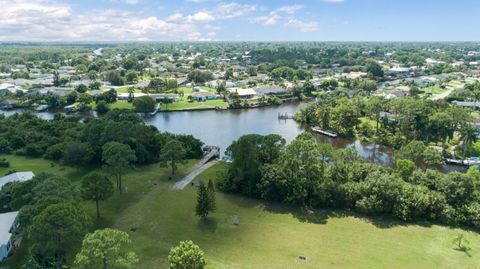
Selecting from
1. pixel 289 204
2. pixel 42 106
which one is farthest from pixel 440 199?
pixel 42 106

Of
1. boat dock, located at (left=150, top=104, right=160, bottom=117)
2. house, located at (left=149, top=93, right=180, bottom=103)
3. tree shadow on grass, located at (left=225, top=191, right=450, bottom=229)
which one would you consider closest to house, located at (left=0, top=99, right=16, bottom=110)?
house, located at (left=149, top=93, right=180, bottom=103)

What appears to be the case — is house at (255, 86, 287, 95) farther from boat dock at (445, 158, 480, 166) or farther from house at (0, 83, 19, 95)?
house at (0, 83, 19, 95)

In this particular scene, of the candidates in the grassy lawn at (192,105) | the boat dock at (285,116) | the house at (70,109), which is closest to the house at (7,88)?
the house at (70,109)

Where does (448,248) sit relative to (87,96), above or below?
below

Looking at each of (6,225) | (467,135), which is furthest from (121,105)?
(467,135)

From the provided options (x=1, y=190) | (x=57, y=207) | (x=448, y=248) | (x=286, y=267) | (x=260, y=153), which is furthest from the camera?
(x=260, y=153)

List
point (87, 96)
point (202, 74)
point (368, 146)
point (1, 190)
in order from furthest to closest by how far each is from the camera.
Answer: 1. point (202, 74)
2. point (87, 96)
3. point (368, 146)
4. point (1, 190)

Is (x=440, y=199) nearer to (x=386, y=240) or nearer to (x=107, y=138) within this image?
(x=386, y=240)

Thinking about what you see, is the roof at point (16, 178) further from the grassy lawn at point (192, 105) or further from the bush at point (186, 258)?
the grassy lawn at point (192, 105)
